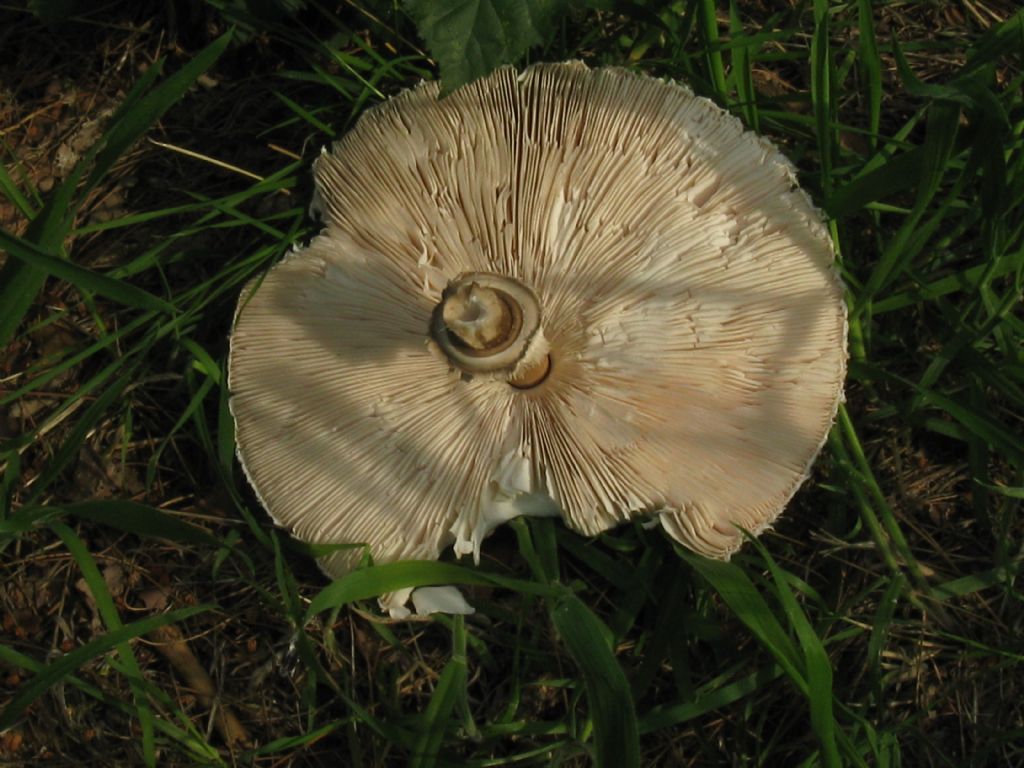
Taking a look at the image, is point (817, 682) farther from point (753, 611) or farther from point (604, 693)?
point (604, 693)

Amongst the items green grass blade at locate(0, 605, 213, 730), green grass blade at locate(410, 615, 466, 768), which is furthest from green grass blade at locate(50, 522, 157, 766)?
green grass blade at locate(410, 615, 466, 768)

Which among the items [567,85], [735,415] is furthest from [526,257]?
[735,415]

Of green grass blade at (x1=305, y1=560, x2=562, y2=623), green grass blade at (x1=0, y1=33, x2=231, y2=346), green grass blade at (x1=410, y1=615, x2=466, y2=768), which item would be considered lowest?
green grass blade at (x1=410, y1=615, x2=466, y2=768)

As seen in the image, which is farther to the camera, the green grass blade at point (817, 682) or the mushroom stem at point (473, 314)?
the green grass blade at point (817, 682)

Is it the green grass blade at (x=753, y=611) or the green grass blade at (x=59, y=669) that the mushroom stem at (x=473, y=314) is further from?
the green grass blade at (x=59, y=669)

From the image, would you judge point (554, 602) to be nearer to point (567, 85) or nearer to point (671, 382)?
point (671, 382)

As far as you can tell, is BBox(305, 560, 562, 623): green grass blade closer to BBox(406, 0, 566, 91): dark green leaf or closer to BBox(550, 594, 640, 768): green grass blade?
BBox(550, 594, 640, 768): green grass blade

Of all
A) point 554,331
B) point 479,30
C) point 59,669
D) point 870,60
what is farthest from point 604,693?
point 870,60

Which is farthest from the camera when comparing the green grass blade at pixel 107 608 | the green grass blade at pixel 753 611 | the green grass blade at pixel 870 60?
the green grass blade at pixel 107 608

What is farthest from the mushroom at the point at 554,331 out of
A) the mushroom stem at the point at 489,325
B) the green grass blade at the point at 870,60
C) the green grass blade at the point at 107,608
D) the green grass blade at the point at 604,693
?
the green grass blade at the point at 107,608
